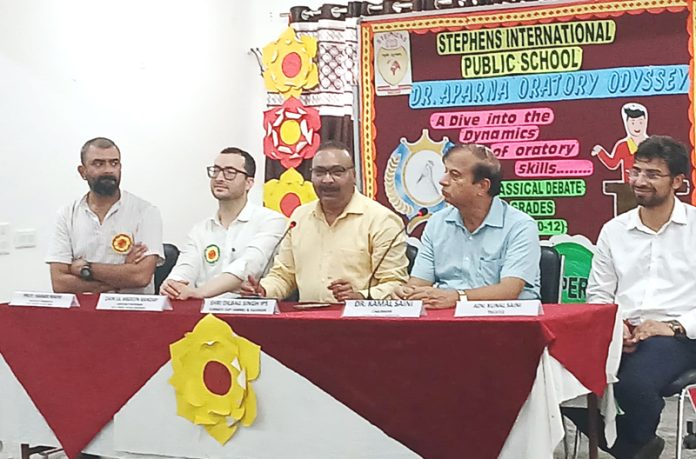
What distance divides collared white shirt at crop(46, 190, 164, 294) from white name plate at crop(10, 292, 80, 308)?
79 cm

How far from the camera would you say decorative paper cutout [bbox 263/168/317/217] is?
5.25 meters

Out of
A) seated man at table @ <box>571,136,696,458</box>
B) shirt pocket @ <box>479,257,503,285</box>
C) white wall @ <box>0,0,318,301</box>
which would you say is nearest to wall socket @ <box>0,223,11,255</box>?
white wall @ <box>0,0,318,301</box>

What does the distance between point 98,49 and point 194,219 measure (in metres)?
1.16

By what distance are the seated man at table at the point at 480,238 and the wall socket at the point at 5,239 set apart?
202cm

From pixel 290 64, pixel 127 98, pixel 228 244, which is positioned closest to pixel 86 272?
pixel 228 244

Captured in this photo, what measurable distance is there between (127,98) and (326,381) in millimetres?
3102

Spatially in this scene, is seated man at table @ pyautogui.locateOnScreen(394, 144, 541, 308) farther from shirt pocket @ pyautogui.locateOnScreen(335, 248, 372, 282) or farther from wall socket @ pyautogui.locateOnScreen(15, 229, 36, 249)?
wall socket @ pyautogui.locateOnScreen(15, 229, 36, 249)

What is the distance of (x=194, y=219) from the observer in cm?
553

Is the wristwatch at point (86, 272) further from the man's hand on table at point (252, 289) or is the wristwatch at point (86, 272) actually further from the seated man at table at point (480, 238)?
the seated man at table at point (480, 238)

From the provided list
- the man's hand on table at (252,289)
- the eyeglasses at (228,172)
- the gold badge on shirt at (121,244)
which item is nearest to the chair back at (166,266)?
the gold badge on shirt at (121,244)

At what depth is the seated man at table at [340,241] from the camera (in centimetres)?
316

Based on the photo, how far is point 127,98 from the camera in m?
5.02

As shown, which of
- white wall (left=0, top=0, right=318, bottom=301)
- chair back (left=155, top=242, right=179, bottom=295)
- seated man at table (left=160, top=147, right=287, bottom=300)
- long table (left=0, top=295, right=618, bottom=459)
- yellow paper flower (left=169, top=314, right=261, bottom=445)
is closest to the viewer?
long table (left=0, top=295, right=618, bottom=459)

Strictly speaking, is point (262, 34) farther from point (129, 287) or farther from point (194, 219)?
point (129, 287)
